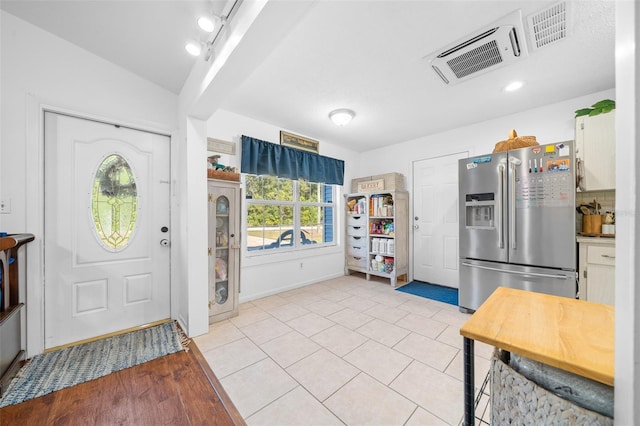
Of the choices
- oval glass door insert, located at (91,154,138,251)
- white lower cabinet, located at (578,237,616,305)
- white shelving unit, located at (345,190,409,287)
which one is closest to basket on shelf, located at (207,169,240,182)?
oval glass door insert, located at (91,154,138,251)

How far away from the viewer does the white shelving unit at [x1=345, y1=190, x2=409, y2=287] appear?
3926mm

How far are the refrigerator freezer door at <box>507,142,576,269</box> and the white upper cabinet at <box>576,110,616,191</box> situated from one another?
0.44m

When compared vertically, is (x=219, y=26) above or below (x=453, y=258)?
above

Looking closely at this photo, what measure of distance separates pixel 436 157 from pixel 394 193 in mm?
887

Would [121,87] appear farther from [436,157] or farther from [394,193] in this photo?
[436,157]

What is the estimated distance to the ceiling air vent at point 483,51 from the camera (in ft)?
5.69

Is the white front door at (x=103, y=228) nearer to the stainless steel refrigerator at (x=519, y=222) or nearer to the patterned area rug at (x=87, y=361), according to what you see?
the patterned area rug at (x=87, y=361)

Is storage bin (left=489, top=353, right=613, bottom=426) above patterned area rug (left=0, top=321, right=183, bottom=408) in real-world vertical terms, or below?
above

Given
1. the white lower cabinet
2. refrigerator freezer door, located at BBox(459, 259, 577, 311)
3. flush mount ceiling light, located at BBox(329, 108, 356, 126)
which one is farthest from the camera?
flush mount ceiling light, located at BBox(329, 108, 356, 126)

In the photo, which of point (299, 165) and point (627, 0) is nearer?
point (627, 0)

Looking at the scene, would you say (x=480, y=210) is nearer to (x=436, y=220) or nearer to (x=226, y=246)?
(x=436, y=220)

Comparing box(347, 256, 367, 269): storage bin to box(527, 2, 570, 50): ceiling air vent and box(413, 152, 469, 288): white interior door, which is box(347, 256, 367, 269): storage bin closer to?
box(413, 152, 469, 288): white interior door

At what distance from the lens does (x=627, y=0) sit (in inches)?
17.9

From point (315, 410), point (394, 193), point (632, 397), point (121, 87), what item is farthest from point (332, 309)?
point (121, 87)
